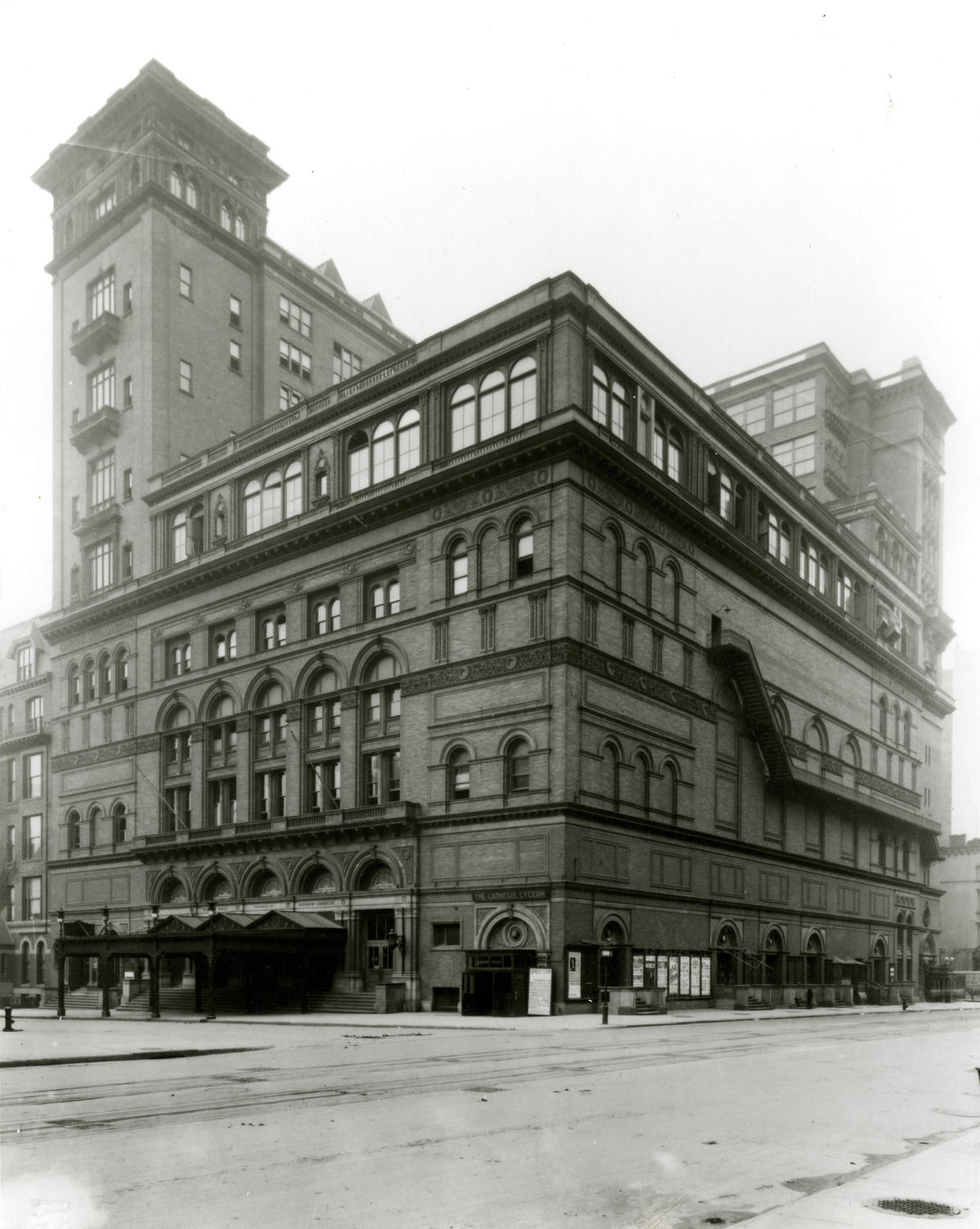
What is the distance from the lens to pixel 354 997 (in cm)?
4681

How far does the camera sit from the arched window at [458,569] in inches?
1913

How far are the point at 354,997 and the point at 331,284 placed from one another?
48.7 m

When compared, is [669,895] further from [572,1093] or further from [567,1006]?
[572,1093]

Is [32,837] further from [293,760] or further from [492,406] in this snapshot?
[492,406]

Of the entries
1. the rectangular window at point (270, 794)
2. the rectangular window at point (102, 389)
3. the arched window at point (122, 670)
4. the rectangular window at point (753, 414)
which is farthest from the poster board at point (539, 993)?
the rectangular window at point (753, 414)

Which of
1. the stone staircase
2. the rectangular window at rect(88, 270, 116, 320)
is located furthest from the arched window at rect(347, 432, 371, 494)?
the rectangular window at rect(88, 270, 116, 320)

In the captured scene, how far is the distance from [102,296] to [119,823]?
29884mm

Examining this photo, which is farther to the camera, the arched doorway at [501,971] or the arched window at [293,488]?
the arched window at [293,488]

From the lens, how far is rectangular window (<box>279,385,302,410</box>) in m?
74.1

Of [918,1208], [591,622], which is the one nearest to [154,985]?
[591,622]

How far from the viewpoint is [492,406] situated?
160ft

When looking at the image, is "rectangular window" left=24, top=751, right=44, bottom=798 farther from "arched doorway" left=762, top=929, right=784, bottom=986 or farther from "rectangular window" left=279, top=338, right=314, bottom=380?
"arched doorway" left=762, top=929, right=784, bottom=986

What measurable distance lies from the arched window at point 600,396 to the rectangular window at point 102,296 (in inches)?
1299

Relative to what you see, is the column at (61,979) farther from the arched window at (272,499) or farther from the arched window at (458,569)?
the arched window at (458,569)
